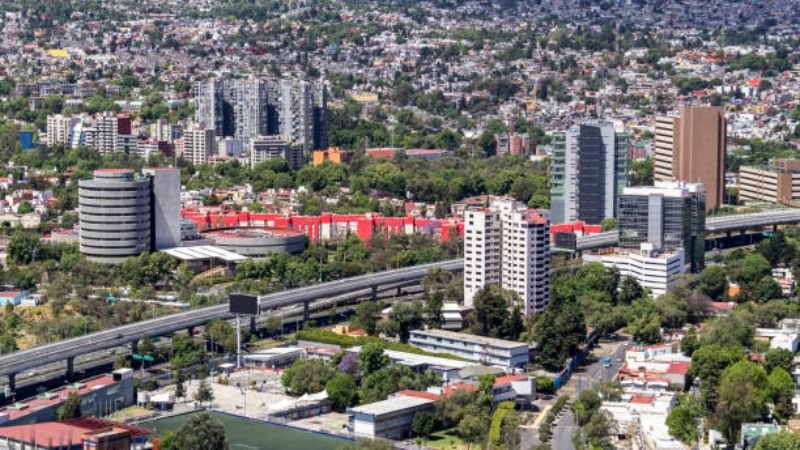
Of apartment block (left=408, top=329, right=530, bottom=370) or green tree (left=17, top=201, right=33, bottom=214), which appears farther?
green tree (left=17, top=201, right=33, bottom=214)

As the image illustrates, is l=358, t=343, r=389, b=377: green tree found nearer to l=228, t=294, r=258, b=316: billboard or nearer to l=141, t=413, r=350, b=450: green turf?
l=141, t=413, r=350, b=450: green turf

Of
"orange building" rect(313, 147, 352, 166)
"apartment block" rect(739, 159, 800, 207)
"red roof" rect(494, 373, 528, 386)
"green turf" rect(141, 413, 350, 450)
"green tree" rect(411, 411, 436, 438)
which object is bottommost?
"green turf" rect(141, 413, 350, 450)

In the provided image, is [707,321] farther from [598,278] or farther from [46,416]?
[46,416]

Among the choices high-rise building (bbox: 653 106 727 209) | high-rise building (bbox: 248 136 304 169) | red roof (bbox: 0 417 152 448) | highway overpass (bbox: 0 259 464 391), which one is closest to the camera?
red roof (bbox: 0 417 152 448)

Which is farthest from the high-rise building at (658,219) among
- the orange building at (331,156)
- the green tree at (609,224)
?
the orange building at (331,156)

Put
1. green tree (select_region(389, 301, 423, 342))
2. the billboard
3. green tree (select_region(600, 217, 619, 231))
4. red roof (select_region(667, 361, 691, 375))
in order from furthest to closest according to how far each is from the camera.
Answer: green tree (select_region(600, 217, 619, 231)) < green tree (select_region(389, 301, 423, 342)) < the billboard < red roof (select_region(667, 361, 691, 375))

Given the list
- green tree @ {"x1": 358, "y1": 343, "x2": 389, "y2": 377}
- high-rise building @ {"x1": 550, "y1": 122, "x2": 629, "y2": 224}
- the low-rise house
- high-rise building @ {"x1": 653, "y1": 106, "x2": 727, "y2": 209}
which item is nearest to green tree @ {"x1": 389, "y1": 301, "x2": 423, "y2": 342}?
green tree @ {"x1": 358, "y1": 343, "x2": 389, "y2": 377}

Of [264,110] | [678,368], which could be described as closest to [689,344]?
[678,368]
